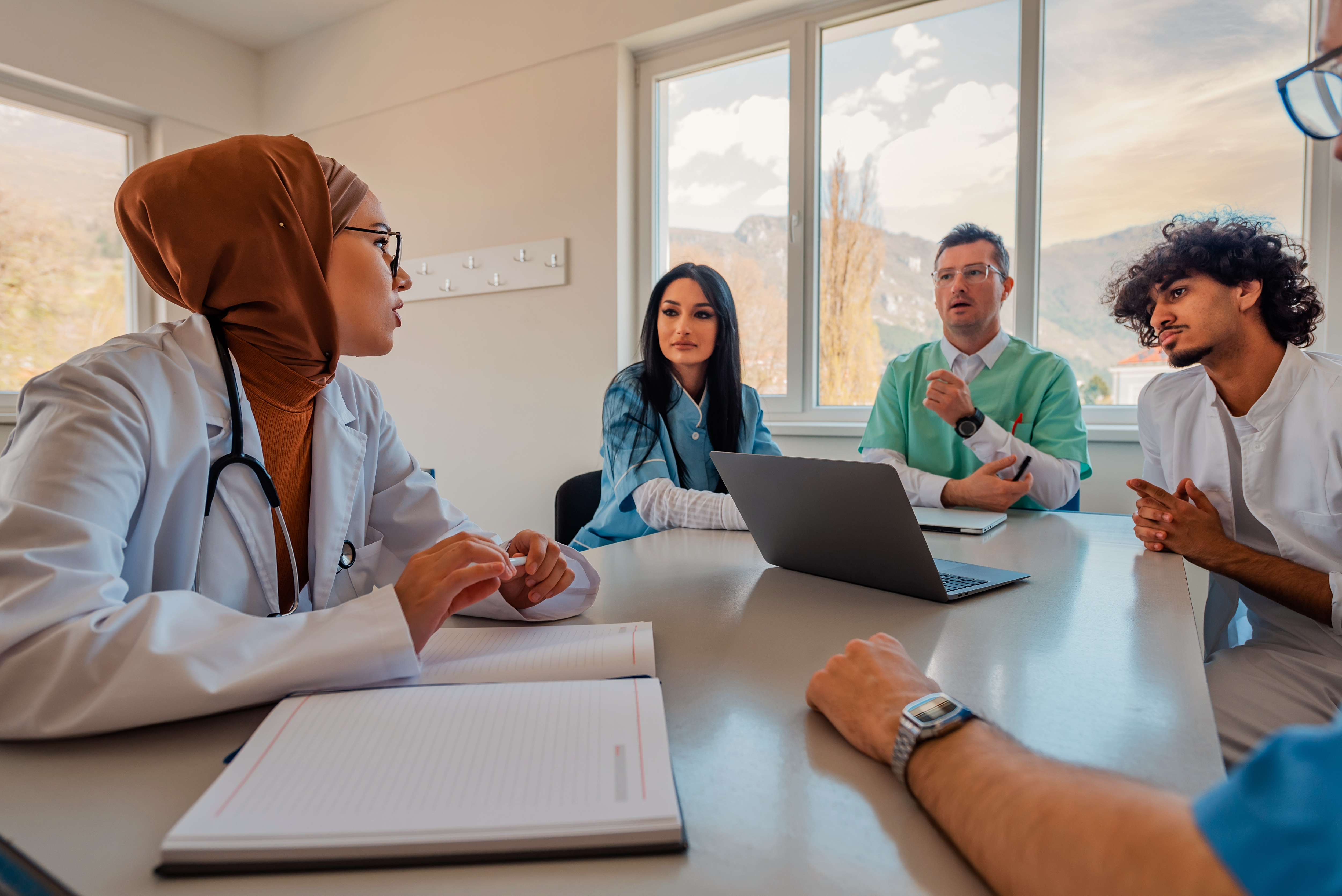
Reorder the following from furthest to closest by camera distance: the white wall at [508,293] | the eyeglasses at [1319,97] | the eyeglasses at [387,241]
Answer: the white wall at [508,293]
the eyeglasses at [387,241]
the eyeglasses at [1319,97]

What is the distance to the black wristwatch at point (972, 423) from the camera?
1985 millimetres

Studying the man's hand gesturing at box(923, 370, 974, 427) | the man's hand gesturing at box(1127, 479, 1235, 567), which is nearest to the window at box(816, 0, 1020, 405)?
the man's hand gesturing at box(923, 370, 974, 427)

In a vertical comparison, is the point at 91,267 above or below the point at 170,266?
above

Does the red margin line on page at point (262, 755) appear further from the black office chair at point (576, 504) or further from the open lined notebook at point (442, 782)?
the black office chair at point (576, 504)

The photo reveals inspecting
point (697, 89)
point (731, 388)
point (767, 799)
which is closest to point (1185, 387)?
point (731, 388)

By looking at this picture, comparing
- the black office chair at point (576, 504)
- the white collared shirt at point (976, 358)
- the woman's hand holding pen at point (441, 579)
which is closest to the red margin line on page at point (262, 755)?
the woman's hand holding pen at point (441, 579)

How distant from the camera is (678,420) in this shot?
2.09 meters

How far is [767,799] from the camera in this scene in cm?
50

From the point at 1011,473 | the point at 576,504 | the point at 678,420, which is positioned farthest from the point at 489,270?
the point at 1011,473

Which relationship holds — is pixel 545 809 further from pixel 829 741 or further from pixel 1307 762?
pixel 1307 762

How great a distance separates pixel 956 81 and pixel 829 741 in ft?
9.31

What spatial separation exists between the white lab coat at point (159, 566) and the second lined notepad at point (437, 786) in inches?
2.5

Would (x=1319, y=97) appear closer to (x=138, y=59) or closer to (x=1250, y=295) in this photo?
(x=1250, y=295)

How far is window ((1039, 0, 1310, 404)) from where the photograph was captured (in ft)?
7.43
